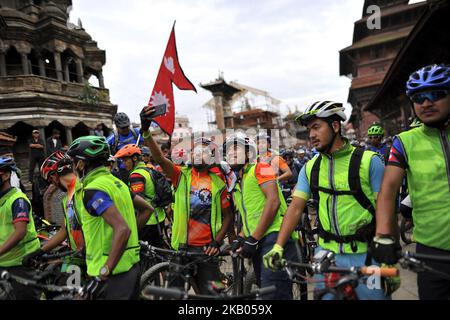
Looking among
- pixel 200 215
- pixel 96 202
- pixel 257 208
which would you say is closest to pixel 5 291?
pixel 96 202

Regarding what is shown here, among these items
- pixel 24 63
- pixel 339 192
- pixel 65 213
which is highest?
pixel 24 63

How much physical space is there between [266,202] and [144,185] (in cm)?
249

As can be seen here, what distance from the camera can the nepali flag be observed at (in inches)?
159

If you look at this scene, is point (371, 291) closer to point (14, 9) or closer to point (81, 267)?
point (81, 267)

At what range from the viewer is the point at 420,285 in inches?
92.1

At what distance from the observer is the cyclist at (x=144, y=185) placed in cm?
517

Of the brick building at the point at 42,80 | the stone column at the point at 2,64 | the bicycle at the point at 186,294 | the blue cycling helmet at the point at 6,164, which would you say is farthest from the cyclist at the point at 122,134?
the stone column at the point at 2,64

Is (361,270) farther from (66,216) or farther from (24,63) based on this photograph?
(24,63)

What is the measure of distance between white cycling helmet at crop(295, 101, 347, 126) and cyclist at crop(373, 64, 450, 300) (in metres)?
0.60

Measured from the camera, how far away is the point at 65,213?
12.1 feet

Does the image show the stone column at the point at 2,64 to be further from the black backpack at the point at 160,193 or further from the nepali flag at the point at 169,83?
the nepali flag at the point at 169,83

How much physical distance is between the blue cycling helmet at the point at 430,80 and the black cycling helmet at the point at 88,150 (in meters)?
2.59

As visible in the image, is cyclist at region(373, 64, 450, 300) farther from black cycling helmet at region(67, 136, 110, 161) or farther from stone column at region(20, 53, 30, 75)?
stone column at region(20, 53, 30, 75)
